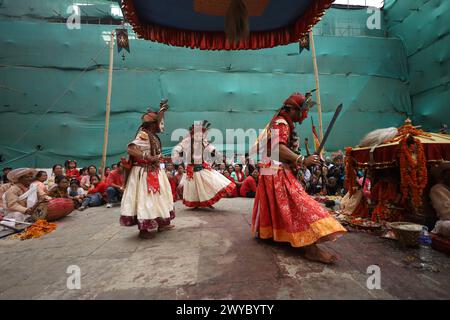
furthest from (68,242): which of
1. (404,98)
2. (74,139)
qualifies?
(404,98)

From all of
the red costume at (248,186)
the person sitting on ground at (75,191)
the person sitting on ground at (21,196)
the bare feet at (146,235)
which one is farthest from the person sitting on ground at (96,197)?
the red costume at (248,186)

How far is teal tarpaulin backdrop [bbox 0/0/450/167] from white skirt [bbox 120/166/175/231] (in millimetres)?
9588

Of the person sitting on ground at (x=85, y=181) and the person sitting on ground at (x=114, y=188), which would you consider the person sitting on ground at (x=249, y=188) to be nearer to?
the person sitting on ground at (x=114, y=188)

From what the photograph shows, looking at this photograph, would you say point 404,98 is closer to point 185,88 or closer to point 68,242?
point 185,88

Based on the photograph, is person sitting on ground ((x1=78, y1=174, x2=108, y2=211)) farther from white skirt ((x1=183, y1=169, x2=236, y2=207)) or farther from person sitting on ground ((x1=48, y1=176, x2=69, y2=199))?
white skirt ((x1=183, y1=169, x2=236, y2=207))

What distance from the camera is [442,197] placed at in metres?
3.39

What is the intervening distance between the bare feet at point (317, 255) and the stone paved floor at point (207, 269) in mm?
79

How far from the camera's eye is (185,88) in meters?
14.2

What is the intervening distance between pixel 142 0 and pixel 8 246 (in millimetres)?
4060

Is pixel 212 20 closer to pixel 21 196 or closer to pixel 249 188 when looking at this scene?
pixel 21 196

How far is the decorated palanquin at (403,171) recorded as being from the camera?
11.8 feet

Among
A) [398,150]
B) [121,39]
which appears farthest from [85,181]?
[398,150]

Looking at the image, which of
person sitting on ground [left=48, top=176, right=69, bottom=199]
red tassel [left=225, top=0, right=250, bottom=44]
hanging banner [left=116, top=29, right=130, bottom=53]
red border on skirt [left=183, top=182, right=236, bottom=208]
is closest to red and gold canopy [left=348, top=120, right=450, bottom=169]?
red border on skirt [left=183, top=182, right=236, bottom=208]

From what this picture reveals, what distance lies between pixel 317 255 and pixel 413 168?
7.61ft
